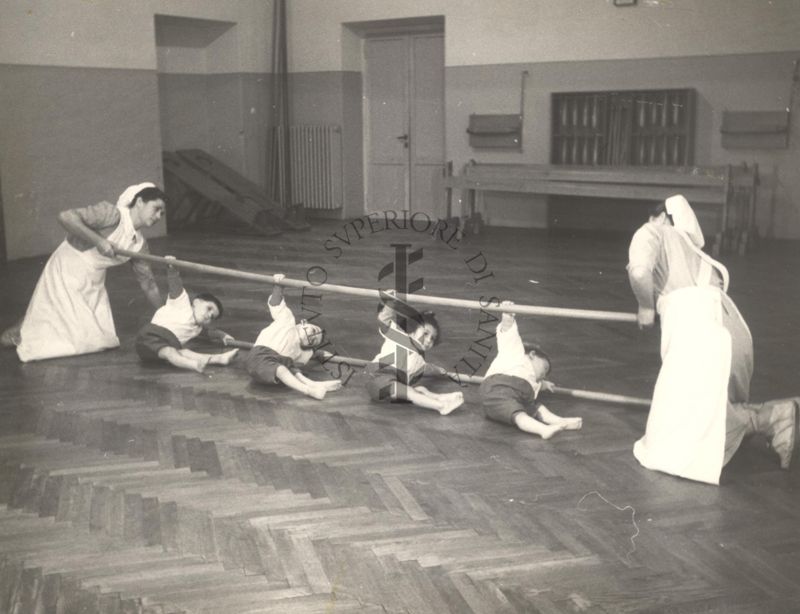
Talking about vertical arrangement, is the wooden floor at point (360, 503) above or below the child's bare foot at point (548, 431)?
below

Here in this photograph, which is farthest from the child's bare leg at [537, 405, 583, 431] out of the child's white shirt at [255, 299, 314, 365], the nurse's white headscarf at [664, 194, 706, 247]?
the child's white shirt at [255, 299, 314, 365]

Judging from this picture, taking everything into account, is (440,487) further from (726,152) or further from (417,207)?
(417,207)

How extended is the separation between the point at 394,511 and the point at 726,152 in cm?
810

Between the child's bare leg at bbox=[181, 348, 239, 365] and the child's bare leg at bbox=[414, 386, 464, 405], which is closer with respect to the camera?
the child's bare leg at bbox=[414, 386, 464, 405]

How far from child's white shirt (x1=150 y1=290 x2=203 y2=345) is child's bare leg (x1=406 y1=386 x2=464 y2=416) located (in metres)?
1.63

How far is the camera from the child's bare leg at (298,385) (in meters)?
4.81

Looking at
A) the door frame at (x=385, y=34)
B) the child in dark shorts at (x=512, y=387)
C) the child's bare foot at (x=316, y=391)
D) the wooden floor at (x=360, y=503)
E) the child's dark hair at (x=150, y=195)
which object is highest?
the door frame at (x=385, y=34)

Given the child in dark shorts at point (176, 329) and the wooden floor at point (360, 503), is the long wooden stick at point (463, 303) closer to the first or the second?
the child in dark shorts at point (176, 329)

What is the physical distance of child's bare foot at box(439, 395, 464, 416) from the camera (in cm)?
454

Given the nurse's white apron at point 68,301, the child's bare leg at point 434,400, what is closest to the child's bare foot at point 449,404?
the child's bare leg at point 434,400

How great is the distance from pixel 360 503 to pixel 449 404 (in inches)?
43.7

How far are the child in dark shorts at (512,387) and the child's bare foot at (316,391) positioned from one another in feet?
2.86

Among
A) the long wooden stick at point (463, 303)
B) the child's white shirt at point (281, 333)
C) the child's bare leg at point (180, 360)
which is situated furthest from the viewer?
the child's bare leg at point (180, 360)

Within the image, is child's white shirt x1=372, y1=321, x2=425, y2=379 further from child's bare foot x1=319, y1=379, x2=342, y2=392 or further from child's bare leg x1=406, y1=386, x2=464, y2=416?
child's bare foot x1=319, y1=379, x2=342, y2=392
